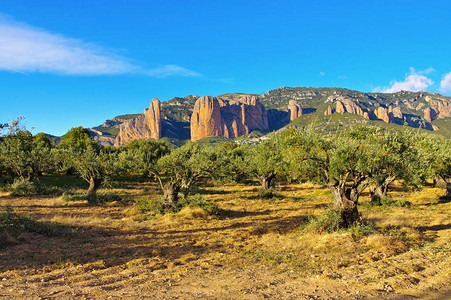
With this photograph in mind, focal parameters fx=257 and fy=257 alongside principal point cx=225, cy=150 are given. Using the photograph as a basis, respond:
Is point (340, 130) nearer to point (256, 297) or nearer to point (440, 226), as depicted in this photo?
point (440, 226)

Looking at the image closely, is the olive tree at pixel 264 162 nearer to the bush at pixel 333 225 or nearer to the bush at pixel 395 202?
the bush at pixel 395 202

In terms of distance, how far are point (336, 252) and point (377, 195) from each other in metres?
19.1

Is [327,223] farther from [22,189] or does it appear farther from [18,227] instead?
[22,189]

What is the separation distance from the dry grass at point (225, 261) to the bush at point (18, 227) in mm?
685

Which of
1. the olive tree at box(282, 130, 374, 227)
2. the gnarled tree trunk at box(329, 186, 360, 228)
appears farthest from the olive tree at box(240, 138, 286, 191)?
the olive tree at box(282, 130, 374, 227)

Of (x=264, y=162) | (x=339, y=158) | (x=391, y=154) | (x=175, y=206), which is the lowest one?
(x=175, y=206)

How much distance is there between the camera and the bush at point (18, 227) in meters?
12.1

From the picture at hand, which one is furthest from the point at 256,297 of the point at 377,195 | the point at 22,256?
the point at 377,195

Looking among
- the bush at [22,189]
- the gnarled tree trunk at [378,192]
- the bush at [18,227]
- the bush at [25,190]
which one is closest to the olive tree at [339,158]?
the gnarled tree trunk at [378,192]

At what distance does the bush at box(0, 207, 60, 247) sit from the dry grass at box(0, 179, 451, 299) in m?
0.68

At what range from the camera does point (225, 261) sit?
10141 mm

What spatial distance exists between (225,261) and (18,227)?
11209 millimetres

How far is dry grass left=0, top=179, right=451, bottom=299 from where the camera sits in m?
7.20

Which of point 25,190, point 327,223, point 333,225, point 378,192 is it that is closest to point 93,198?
point 25,190
